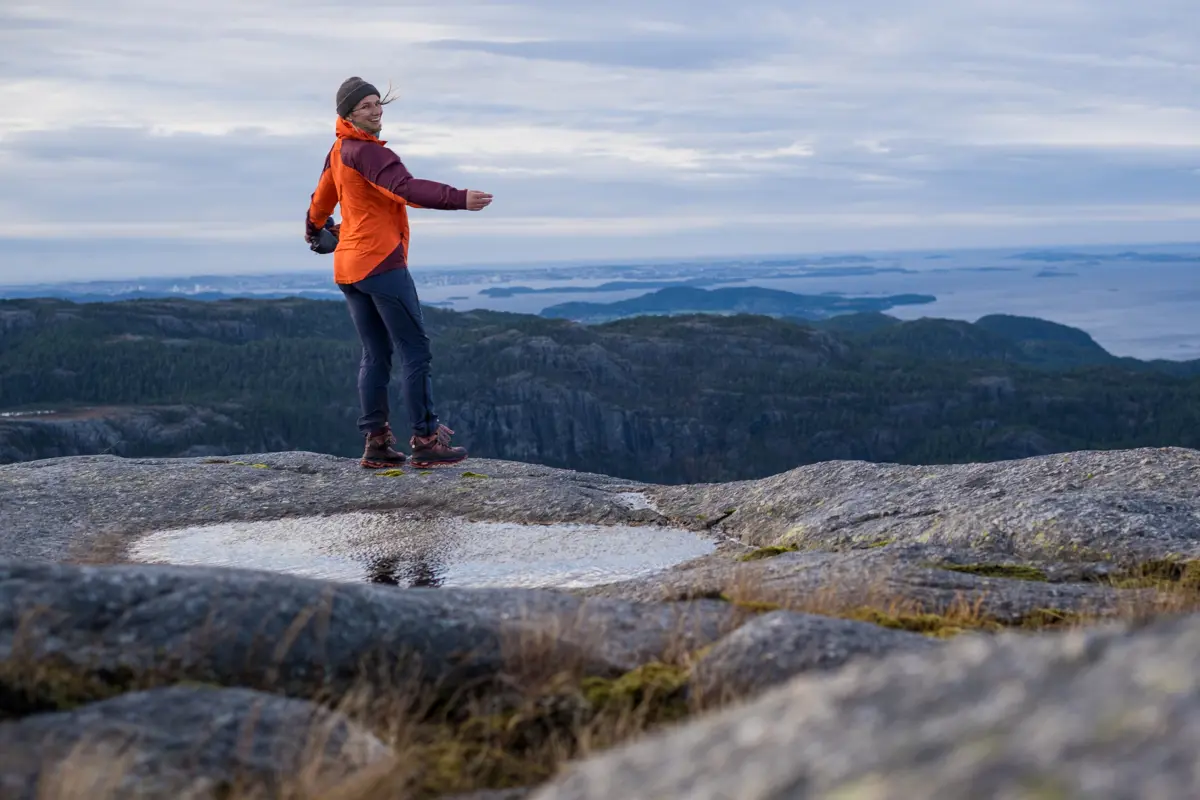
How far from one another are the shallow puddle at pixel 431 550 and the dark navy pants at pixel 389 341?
188 centimetres

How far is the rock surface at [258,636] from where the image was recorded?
465 cm

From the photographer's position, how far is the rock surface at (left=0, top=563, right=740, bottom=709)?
15.3ft

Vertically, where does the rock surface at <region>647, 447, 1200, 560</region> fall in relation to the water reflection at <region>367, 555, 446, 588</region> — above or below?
above

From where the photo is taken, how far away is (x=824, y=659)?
5.00 metres

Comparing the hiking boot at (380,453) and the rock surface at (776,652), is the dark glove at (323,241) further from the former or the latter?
the rock surface at (776,652)

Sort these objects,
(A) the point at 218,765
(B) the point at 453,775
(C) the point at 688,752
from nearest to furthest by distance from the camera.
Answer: (C) the point at 688,752, (A) the point at 218,765, (B) the point at 453,775

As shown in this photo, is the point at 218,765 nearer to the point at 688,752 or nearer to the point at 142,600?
the point at 142,600

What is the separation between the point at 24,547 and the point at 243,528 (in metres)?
2.14

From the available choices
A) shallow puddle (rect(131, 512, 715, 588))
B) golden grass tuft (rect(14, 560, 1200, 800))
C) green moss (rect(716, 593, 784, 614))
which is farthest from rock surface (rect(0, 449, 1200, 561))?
golden grass tuft (rect(14, 560, 1200, 800))

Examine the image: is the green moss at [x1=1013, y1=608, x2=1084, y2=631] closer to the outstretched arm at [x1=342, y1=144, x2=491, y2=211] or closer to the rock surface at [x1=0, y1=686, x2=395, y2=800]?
the rock surface at [x1=0, y1=686, x2=395, y2=800]

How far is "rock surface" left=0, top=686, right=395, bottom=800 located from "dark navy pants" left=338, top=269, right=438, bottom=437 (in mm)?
8593

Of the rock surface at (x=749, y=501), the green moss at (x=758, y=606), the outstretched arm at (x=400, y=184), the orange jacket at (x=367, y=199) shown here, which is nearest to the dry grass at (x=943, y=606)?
the green moss at (x=758, y=606)

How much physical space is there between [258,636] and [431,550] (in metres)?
5.82

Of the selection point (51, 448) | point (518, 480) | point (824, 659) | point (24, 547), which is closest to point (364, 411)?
point (518, 480)
